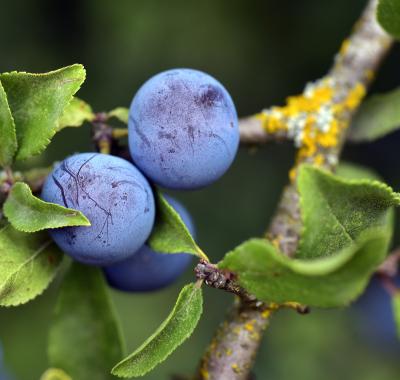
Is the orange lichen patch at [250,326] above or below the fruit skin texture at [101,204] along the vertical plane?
below

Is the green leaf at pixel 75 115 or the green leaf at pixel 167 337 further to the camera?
the green leaf at pixel 75 115

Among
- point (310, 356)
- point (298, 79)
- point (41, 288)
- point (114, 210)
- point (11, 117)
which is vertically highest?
point (11, 117)

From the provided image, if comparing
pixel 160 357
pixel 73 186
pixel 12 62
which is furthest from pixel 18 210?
pixel 12 62

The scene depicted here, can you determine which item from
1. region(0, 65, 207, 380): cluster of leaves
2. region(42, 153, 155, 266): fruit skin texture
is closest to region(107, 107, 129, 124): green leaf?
region(0, 65, 207, 380): cluster of leaves

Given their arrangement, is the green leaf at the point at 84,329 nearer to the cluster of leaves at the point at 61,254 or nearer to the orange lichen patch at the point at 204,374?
the cluster of leaves at the point at 61,254

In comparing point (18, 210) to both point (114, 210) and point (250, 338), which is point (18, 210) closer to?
point (114, 210)

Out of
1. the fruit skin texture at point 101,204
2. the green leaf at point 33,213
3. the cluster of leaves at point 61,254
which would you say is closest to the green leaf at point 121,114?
the cluster of leaves at point 61,254
